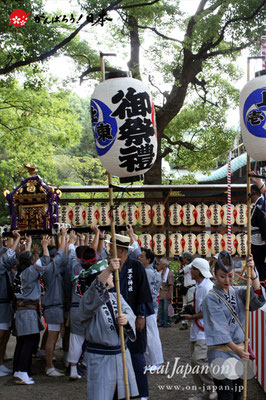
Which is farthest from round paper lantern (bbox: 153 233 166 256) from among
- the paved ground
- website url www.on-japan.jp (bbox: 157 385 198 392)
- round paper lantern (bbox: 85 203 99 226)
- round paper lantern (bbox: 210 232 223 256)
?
website url www.on-japan.jp (bbox: 157 385 198 392)

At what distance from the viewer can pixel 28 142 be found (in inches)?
752

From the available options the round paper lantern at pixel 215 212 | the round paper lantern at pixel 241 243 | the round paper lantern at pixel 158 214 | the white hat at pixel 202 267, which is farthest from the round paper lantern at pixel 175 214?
the white hat at pixel 202 267

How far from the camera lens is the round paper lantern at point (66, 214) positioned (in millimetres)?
13998

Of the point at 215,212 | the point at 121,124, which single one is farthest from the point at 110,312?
the point at 215,212

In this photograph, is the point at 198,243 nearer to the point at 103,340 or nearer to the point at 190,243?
the point at 190,243

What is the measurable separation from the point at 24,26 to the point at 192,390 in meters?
9.19

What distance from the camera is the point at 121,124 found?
18.4ft

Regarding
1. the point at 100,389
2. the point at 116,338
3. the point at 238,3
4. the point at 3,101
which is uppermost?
the point at 238,3

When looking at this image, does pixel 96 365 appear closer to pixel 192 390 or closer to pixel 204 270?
pixel 204 270

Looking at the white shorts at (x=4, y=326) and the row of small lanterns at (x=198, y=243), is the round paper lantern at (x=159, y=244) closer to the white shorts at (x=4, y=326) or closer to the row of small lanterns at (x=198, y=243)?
the row of small lanterns at (x=198, y=243)

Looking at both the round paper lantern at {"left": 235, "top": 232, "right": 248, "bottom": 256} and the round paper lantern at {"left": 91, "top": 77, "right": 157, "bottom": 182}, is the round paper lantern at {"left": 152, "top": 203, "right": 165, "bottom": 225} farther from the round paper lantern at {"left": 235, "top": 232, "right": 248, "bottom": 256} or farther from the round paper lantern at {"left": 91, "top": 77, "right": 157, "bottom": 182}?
the round paper lantern at {"left": 91, "top": 77, "right": 157, "bottom": 182}

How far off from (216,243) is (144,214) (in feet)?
7.50

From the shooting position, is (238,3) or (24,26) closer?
(24,26)

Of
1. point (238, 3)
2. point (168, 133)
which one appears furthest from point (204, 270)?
point (168, 133)
